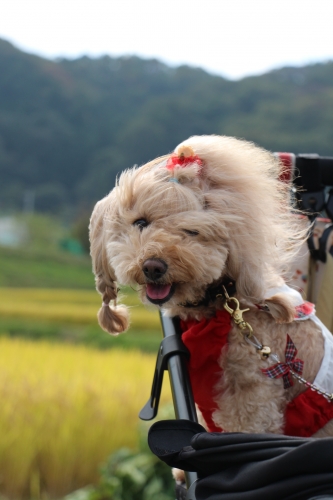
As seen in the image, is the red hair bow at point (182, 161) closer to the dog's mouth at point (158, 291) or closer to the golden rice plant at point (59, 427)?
the dog's mouth at point (158, 291)

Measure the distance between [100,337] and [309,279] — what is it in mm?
5556

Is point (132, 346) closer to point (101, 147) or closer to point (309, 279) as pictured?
point (309, 279)

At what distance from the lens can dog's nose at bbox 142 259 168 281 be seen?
1474 mm

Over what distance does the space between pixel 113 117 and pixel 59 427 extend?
127ft

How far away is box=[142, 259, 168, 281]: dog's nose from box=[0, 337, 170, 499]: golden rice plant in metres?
2.20

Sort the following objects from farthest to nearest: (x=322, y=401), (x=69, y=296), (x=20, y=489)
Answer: (x=69, y=296)
(x=20, y=489)
(x=322, y=401)

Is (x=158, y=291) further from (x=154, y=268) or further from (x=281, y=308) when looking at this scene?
(x=281, y=308)

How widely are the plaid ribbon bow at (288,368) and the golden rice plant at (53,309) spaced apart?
5.59 metres

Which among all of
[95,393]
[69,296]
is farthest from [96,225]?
[69,296]

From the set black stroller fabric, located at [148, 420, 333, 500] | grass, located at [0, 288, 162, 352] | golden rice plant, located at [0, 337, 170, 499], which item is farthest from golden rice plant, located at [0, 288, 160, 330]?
black stroller fabric, located at [148, 420, 333, 500]

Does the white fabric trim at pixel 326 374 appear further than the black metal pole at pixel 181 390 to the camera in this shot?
Yes

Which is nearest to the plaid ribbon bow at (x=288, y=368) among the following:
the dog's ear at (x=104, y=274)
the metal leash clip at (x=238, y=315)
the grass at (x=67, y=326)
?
the metal leash clip at (x=238, y=315)

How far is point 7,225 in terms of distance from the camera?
91.0ft

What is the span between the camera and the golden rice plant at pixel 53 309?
28.7ft
